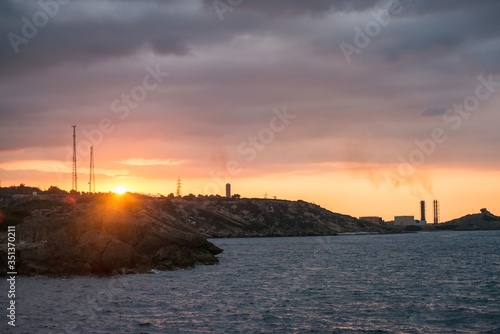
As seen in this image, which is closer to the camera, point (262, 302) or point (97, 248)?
point (262, 302)

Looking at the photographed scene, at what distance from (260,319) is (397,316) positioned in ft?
36.3

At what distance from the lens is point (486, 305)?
51.9 metres

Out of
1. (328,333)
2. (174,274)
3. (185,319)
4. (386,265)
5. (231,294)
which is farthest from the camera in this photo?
(386,265)

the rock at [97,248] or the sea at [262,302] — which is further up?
the rock at [97,248]

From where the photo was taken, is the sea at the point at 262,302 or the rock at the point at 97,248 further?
the rock at the point at 97,248

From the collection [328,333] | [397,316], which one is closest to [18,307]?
[328,333]

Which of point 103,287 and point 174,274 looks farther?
point 174,274

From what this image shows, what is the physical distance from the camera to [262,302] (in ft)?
180

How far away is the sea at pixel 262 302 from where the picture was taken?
42.5 meters

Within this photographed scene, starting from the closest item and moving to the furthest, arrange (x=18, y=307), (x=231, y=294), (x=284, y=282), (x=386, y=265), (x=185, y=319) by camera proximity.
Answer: (x=185, y=319) < (x=18, y=307) < (x=231, y=294) < (x=284, y=282) < (x=386, y=265)

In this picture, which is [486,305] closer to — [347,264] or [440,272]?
[440,272]

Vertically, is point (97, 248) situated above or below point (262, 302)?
above

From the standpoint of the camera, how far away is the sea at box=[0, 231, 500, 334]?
4250 centimetres

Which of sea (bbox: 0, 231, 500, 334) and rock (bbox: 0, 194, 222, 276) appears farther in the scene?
rock (bbox: 0, 194, 222, 276)
